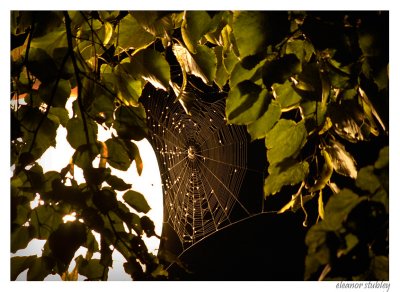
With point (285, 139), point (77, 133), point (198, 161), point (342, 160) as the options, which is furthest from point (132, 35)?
point (198, 161)

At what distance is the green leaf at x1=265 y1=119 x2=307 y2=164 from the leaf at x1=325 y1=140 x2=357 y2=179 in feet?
0.26

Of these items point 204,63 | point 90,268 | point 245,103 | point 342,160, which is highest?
point 204,63

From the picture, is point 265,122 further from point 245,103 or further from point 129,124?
point 129,124

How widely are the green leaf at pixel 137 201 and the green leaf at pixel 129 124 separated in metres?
0.10

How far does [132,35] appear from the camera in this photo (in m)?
0.63

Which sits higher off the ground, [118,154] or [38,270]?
[118,154]

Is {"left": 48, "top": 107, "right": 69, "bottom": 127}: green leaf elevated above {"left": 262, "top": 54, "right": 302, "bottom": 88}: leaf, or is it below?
above

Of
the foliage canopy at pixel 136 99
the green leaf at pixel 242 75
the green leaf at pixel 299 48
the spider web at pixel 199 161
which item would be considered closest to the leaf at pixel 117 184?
the foliage canopy at pixel 136 99

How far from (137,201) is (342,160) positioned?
365 mm

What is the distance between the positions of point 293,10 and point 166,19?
194 mm

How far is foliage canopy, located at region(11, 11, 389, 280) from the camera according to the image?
0.51m

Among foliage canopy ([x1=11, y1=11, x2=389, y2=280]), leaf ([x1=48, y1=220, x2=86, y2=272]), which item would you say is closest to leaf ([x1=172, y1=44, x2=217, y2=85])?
foliage canopy ([x1=11, y1=11, x2=389, y2=280])

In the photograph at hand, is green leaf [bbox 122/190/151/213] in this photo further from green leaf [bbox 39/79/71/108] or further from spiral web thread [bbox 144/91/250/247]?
spiral web thread [bbox 144/91/250/247]
